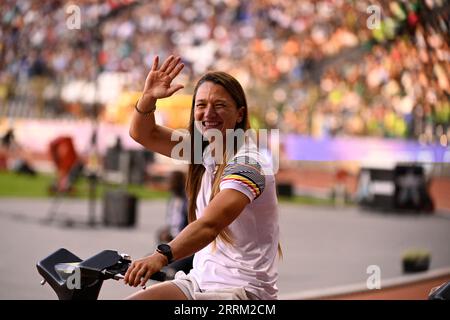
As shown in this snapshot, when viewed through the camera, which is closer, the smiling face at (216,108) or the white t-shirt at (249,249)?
the white t-shirt at (249,249)

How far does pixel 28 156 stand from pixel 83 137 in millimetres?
2387

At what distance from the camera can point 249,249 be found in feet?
11.7

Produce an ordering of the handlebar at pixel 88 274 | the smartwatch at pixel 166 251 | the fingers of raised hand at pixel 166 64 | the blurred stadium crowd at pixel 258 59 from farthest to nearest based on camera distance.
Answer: the blurred stadium crowd at pixel 258 59 → the fingers of raised hand at pixel 166 64 → the handlebar at pixel 88 274 → the smartwatch at pixel 166 251

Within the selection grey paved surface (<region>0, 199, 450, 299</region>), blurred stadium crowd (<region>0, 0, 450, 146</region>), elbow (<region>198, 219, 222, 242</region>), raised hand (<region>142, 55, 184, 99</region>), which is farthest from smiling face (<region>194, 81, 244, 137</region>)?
blurred stadium crowd (<region>0, 0, 450, 146</region>)

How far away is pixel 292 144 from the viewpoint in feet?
108

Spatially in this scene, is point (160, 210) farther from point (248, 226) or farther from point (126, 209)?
point (248, 226)

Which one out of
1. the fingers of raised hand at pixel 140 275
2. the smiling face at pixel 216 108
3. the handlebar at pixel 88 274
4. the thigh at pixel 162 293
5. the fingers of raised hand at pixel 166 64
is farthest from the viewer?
the fingers of raised hand at pixel 166 64

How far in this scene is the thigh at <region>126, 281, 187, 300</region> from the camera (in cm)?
345

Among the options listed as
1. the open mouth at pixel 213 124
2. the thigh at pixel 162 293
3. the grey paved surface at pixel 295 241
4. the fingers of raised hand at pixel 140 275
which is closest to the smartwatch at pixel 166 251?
the fingers of raised hand at pixel 140 275

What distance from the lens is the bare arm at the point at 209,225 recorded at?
128 inches

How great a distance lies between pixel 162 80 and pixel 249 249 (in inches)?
30.6

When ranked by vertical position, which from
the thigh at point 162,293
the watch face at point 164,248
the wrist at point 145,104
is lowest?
the thigh at point 162,293

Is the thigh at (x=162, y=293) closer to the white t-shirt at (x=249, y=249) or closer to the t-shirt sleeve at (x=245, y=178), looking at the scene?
the white t-shirt at (x=249, y=249)
